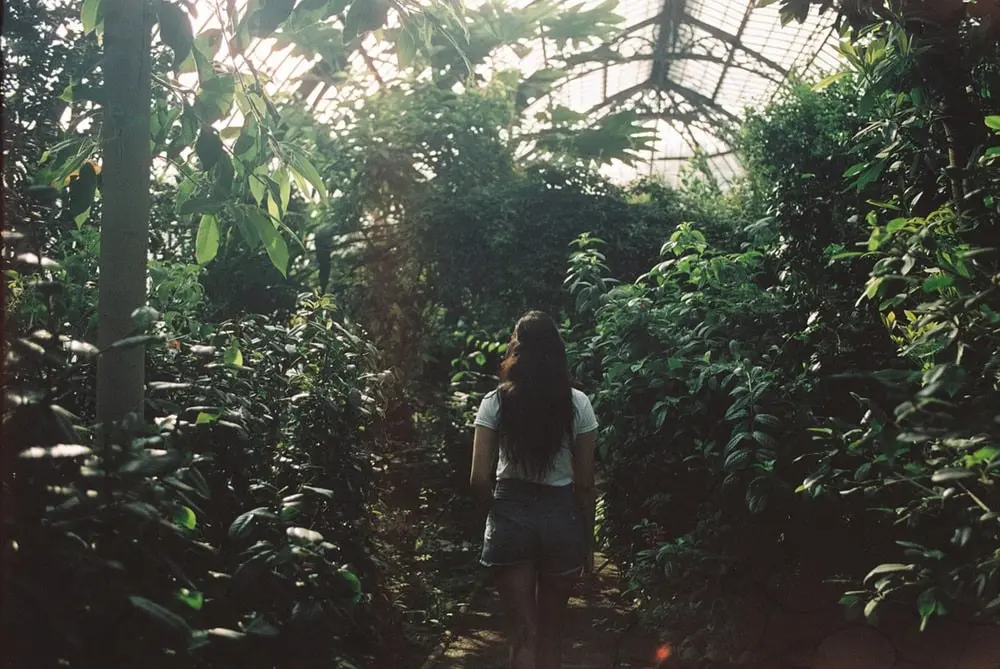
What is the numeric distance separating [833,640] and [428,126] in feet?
23.4

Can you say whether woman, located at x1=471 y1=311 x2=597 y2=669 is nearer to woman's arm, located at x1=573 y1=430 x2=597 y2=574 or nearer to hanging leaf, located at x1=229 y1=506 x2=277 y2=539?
woman's arm, located at x1=573 y1=430 x2=597 y2=574

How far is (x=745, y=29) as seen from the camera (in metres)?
17.6

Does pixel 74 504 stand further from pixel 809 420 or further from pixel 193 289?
pixel 193 289

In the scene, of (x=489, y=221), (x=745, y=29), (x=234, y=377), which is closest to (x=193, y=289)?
(x=234, y=377)

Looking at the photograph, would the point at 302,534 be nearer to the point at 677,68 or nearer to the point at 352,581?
the point at 352,581

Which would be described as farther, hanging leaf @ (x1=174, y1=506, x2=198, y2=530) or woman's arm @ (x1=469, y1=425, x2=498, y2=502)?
woman's arm @ (x1=469, y1=425, x2=498, y2=502)

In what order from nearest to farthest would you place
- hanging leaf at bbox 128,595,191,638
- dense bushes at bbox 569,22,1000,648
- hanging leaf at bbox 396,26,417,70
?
hanging leaf at bbox 128,595,191,638 < dense bushes at bbox 569,22,1000,648 < hanging leaf at bbox 396,26,417,70

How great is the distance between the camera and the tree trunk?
2.83 m

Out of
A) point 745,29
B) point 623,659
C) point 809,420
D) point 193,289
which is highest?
point 745,29

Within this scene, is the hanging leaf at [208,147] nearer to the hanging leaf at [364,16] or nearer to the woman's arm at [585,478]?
the hanging leaf at [364,16]

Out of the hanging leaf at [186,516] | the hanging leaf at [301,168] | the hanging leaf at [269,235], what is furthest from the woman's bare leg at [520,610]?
the hanging leaf at [186,516]

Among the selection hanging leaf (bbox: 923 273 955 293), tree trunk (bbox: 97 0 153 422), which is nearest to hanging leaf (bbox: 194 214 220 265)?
tree trunk (bbox: 97 0 153 422)

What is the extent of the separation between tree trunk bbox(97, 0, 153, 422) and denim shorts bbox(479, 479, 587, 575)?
1.65 metres

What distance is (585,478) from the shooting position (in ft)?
13.6
